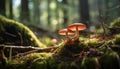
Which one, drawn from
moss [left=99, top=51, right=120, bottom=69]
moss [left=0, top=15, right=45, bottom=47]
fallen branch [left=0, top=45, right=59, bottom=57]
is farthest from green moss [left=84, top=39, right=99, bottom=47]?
moss [left=0, top=15, right=45, bottom=47]

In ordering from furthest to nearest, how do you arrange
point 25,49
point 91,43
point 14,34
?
point 14,34 → point 25,49 → point 91,43

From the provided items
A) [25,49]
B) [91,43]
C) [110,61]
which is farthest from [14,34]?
[110,61]

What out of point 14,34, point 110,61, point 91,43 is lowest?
point 110,61

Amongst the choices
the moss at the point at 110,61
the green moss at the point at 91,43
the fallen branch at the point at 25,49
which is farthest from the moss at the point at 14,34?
the moss at the point at 110,61

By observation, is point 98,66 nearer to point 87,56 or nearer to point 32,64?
point 87,56

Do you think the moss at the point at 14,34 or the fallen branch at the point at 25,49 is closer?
the fallen branch at the point at 25,49

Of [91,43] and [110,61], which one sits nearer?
[110,61]

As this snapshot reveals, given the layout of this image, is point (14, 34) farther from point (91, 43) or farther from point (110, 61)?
point (110, 61)

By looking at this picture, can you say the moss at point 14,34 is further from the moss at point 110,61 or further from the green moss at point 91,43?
the moss at point 110,61
